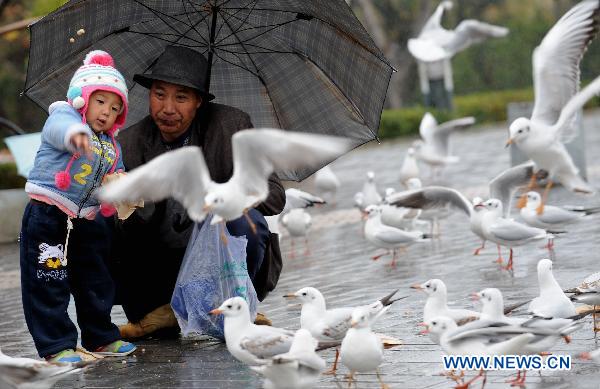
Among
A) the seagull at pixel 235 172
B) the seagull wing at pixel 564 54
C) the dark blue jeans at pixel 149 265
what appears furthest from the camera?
the seagull wing at pixel 564 54

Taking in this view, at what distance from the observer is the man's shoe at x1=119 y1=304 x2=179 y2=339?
700 cm

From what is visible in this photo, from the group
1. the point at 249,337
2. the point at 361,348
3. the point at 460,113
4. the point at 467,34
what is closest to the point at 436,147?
the point at 467,34

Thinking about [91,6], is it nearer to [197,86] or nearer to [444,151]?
[197,86]

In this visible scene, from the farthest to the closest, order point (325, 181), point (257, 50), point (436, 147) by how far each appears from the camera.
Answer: point (436, 147) → point (325, 181) → point (257, 50)

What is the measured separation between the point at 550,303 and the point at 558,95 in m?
4.34

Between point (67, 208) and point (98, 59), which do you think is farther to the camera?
point (98, 59)

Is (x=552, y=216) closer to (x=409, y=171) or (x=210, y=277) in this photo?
(x=210, y=277)

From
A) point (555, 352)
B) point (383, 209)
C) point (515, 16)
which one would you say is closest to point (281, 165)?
point (555, 352)

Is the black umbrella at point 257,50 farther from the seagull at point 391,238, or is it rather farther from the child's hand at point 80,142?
the seagull at point 391,238

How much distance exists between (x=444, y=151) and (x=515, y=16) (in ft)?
81.4

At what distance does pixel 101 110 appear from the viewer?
6.21 metres

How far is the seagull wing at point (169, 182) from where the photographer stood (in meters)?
5.21

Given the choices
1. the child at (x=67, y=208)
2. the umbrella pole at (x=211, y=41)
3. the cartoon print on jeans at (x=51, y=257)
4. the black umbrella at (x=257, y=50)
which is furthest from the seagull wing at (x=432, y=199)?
the cartoon print on jeans at (x=51, y=257)

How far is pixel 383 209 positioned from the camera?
1106 centimetres
